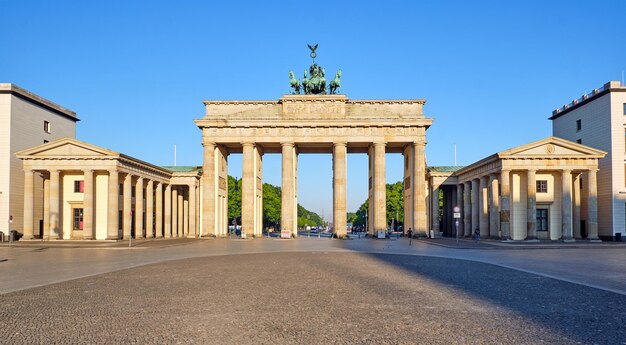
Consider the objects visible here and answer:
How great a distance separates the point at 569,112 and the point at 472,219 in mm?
18061

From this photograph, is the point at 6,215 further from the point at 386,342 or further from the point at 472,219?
the point at 386,342

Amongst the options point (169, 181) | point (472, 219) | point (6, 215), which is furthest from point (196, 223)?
point (472, 219)

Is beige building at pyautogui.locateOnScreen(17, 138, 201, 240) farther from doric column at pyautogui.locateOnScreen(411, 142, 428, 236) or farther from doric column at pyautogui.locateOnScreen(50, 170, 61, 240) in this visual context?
doric column at pyautogui.locateOnScreen(411, 142, 428, 236)

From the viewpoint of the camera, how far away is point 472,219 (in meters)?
66.1

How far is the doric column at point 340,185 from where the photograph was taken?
6919 cm

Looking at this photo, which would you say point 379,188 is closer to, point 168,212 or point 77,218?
point 168,212

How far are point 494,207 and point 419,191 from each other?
12.1 meters

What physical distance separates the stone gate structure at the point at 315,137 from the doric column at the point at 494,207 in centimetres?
1092

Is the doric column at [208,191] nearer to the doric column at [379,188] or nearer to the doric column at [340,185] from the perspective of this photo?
the doric column at [340,185]

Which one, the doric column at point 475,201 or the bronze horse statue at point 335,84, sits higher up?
the bronze horse statue at point 335,84

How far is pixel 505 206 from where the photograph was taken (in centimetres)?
5400

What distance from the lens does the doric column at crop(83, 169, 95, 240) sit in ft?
181

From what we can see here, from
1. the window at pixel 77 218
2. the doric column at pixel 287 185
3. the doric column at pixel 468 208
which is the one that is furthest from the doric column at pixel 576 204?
the window at pixel 77 218

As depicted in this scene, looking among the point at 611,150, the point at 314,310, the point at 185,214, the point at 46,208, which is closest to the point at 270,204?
the point at 185,214
